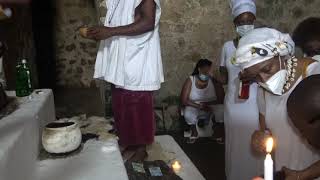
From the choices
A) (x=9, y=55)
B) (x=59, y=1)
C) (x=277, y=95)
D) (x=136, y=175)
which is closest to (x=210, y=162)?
(x=136, y=175)

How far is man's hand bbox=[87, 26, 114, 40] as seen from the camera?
2.03 m

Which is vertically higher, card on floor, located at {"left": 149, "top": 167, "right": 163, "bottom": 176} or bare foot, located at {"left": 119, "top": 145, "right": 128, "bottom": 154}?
bare foot, located at {"left": 119, "top": 145, "right": 128, "bottom": 154}

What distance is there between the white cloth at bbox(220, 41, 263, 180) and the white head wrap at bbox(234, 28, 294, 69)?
2.36 ft

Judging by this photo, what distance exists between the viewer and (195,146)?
12.4 feet

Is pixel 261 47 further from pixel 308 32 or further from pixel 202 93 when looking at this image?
pixel 202 93

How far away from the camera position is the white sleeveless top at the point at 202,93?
407 centimetres

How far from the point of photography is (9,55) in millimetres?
4051

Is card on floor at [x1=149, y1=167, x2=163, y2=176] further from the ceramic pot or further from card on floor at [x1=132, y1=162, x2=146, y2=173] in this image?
the ceramic pot

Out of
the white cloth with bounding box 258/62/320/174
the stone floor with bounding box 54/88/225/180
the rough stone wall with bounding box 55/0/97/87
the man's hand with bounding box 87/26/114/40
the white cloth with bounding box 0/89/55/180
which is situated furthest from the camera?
the rough stone wall with bounding box 55/0/97/87

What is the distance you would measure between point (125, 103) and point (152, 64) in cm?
27

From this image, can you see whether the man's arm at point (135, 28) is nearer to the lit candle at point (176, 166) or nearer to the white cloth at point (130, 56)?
the white cloth at point (130, 56)

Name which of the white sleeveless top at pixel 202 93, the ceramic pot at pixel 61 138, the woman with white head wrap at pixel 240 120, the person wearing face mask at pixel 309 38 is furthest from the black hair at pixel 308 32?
the white sleeveless top at pixel 202 93

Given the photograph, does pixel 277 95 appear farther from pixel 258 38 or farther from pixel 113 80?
pixel 113 80

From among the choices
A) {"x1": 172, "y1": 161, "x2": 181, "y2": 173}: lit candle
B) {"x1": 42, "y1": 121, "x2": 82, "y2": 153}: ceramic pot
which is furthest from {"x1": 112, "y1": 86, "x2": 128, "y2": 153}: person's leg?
{"x1": 172, "y1": 161, "x2": 181, "y2": 173}: lit candle
